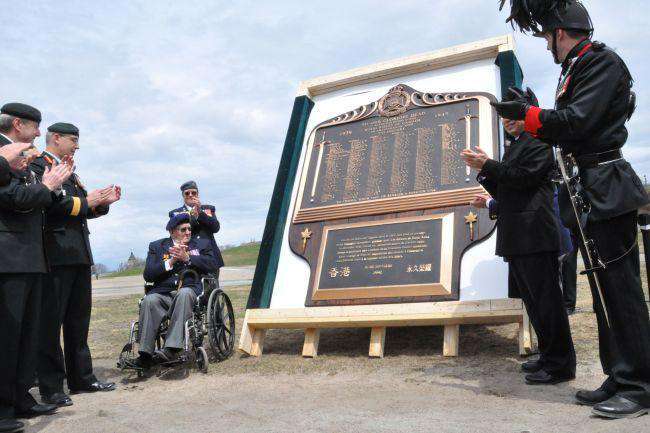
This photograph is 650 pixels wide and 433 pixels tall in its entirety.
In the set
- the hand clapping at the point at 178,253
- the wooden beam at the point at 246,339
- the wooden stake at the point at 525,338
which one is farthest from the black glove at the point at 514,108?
the hand clapping at the point at 178,253

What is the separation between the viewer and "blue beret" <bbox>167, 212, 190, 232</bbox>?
17.3 ft

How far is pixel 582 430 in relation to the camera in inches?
104

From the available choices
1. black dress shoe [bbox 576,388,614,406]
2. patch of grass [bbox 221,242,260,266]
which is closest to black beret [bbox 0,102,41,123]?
black dress shoe [bbox 576,388,614,406]

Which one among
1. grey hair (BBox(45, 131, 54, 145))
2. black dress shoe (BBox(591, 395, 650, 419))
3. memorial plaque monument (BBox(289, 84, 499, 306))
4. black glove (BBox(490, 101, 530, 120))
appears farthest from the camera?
memorial plaque monument (BBox(289, 84, 499, 306))

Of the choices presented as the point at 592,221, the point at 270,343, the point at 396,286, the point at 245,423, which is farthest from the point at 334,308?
the point at 592,221

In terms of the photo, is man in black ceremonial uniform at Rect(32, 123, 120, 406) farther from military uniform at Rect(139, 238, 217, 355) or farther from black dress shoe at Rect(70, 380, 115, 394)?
military uniform at Rect(139, 238, 217, 355)

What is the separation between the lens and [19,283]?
346 cm

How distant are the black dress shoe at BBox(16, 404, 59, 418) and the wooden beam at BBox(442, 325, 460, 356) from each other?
110 inches

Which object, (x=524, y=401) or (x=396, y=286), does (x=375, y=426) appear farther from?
(x=396, y=286)

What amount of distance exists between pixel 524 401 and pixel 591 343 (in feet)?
5.14

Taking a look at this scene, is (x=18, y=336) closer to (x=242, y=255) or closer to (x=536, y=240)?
(x=536, y=240)

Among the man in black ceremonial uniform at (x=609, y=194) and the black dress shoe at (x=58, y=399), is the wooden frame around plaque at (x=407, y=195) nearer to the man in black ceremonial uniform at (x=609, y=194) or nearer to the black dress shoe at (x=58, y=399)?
the man in black ceremonial uniform at (x=609, y=194)

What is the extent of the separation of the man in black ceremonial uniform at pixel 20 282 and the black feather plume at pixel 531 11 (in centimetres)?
309

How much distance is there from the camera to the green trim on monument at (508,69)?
4980mm
